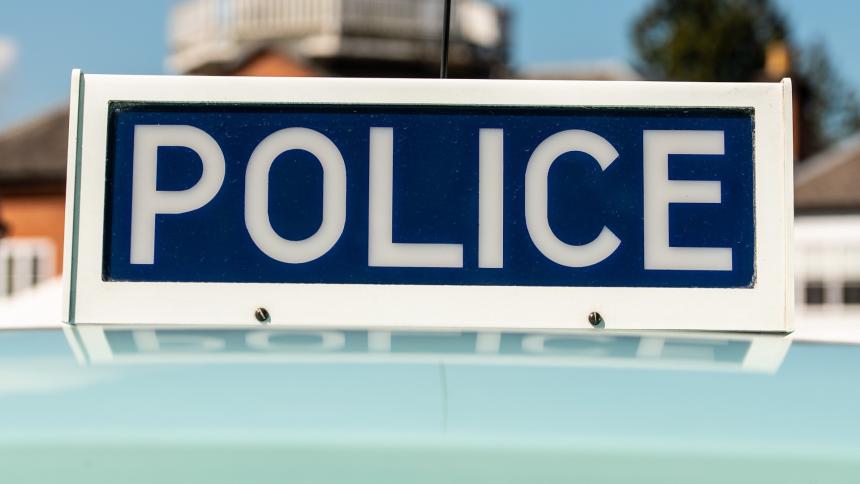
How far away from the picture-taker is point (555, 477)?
3.89 ft

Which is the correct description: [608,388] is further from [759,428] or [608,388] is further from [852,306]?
[852,306]

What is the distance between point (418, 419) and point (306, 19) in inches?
1038

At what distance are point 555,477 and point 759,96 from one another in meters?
0.85

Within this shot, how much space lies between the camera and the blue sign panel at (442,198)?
170 centimetres

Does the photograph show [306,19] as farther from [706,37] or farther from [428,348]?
[428,348]

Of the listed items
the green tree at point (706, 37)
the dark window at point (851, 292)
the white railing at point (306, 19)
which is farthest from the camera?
the green tree at point (706, 37)

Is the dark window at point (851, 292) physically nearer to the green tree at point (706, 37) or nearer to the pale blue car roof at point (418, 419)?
the green tree at point (706, 37)

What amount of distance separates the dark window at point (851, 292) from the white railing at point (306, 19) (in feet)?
35.3

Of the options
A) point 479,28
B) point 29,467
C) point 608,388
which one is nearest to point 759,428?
point 608,388

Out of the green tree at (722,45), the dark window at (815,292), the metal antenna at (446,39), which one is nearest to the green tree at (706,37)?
the green tree at (722,45)

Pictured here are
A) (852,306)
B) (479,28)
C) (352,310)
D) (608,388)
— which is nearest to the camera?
(608,388)

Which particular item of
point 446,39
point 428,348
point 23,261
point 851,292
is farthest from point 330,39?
point 428,348

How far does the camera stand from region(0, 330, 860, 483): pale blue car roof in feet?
3.91

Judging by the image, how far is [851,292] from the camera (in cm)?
2016
